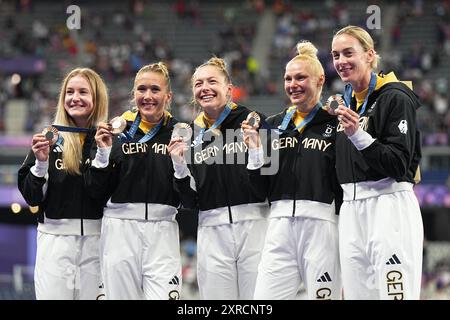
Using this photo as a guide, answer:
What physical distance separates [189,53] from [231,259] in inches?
850

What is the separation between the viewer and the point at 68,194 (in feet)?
22.0

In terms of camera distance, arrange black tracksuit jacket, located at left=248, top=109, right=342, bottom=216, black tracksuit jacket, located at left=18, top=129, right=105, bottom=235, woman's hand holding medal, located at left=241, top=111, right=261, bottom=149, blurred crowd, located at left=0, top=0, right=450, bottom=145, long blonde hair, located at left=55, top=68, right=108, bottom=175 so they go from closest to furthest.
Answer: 1. woman's hand holding medal, located at left=241, top=111, right=261, bottom=149
2. black tracksuit jacket, located at left=248, top=109, right=342, bottom=216
3. black tracksuit jacket, located at left=18, top=129, right=105, bottom=235
4. long blonde hair, located at left=55, top=68, right=108, bottom=175
5. blurred crowd, located at left=0, top=0, right=450, bottom=145

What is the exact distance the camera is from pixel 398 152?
5738mm

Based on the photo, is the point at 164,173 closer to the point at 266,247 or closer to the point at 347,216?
the point at 266,247

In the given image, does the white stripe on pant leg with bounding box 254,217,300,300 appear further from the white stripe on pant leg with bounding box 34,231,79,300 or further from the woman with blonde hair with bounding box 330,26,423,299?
the white stripe on pant leg with bounding box 34,231,79,300

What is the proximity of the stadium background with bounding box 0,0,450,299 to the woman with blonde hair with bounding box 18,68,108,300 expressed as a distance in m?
12.0

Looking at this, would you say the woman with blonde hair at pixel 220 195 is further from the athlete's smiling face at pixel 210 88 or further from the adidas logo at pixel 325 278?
the adidas logo at pixel 325 278

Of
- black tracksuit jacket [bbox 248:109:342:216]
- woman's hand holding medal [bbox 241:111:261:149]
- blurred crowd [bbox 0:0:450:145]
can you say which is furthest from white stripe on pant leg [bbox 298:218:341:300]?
blurred crowd [bbox 0:0:450:145]

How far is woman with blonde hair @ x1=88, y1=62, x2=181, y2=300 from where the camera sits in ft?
21.2

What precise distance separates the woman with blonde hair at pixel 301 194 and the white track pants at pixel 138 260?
76cm

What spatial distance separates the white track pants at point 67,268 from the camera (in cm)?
645

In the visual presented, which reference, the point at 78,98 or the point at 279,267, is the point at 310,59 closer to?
the point at 279,267

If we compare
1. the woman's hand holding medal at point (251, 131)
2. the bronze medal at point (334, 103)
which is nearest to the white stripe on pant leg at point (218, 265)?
the woman's hand holding medal at point (251, 131)
